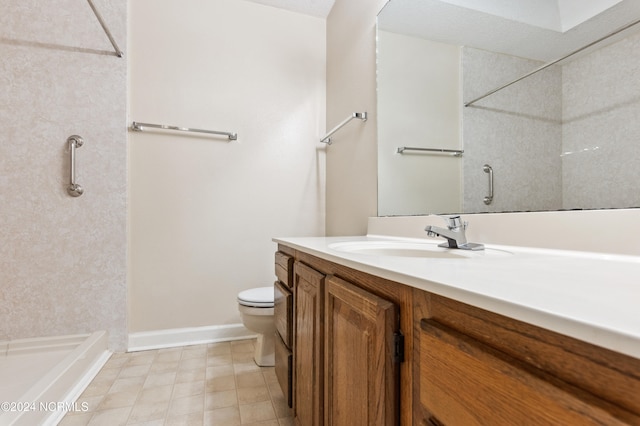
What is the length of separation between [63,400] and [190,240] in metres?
0.99

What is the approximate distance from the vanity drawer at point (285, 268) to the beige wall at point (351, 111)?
0.61 meters

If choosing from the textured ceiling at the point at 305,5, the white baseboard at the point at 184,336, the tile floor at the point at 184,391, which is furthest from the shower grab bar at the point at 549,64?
the white baseboard at the point at 184,336

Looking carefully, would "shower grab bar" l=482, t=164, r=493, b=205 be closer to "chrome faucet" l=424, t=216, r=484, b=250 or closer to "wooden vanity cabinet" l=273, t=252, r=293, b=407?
"chrome faucet" l=424, t=216, r=484, b=250

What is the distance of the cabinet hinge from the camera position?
51 centimetres

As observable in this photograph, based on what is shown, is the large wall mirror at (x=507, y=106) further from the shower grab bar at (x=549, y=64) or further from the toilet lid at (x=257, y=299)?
the toilet lid at (x=257, y=299)

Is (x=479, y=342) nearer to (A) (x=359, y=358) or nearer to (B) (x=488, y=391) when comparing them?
(B) (x=488, y=391)

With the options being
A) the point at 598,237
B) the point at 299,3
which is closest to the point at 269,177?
the point at 299,3

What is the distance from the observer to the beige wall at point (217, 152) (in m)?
1.95

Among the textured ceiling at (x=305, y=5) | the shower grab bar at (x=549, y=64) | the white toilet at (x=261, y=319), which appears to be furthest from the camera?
the textured ceiling at (x=305, y=5)

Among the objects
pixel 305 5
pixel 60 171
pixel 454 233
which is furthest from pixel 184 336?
pixel 305 5

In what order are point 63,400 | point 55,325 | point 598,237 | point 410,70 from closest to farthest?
point 598,237, point 63,400, point 410,70, point 55,325

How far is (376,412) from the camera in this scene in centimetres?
55

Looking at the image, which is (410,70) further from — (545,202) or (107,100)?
(107,100)

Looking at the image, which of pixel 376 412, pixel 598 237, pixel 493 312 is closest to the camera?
pixel 493 312
